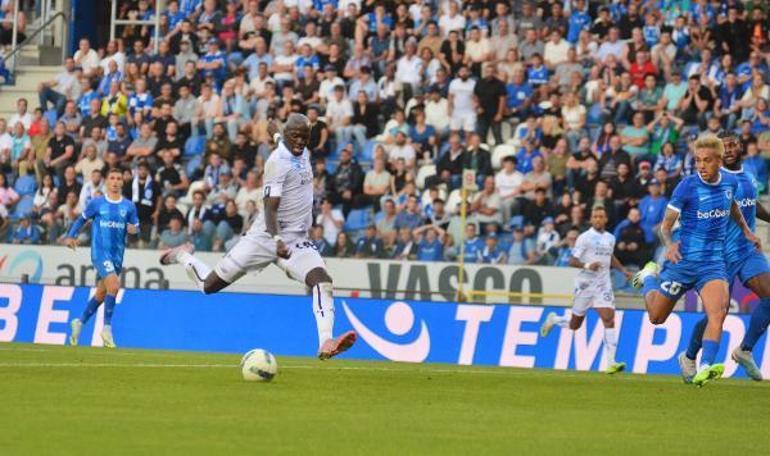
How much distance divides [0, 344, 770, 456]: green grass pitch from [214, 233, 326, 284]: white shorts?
1.02 metres

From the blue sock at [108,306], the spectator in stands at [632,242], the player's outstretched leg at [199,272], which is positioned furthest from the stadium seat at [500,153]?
the player's outstretched leg at [199,272]

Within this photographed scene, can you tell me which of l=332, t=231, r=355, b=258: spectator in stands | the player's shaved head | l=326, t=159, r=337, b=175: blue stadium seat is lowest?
l=332, t=231, r=355, b=258: spectator in stands

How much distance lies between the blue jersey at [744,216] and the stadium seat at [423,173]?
13284 millimetres

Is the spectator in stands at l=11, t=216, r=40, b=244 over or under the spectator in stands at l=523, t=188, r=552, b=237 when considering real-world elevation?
under

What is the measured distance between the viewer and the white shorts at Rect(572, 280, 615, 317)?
25.5 m

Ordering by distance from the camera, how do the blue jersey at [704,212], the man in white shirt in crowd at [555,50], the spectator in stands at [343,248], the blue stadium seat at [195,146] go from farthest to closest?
1. the blue stadium seat at [195,146]
2. the man in white shirt in crowd at [555,50]
3. the spectator in stands at [343,248]
4. the blue jersey at [704,212]

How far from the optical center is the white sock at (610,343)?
25.1m

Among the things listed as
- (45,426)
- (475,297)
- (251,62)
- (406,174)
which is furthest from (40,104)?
(45,426)

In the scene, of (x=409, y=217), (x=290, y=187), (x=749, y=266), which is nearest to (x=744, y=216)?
(x=749, y=266)

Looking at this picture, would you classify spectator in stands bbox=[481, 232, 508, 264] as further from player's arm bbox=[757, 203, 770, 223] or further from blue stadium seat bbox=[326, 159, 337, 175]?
player's arm bbox=[757, 203, 770, 223]

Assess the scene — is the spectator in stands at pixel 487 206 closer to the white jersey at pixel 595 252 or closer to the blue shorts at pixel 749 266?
the white jersey at pixel 595 252

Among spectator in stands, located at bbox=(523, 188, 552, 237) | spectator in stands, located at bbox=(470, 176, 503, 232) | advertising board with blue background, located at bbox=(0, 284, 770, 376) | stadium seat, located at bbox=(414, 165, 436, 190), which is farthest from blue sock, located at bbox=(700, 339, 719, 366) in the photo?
stadium seat, located at bbox=(414, 165, 436, 190)

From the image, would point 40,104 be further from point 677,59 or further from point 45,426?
point 45,426

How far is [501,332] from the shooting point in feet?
88.9
